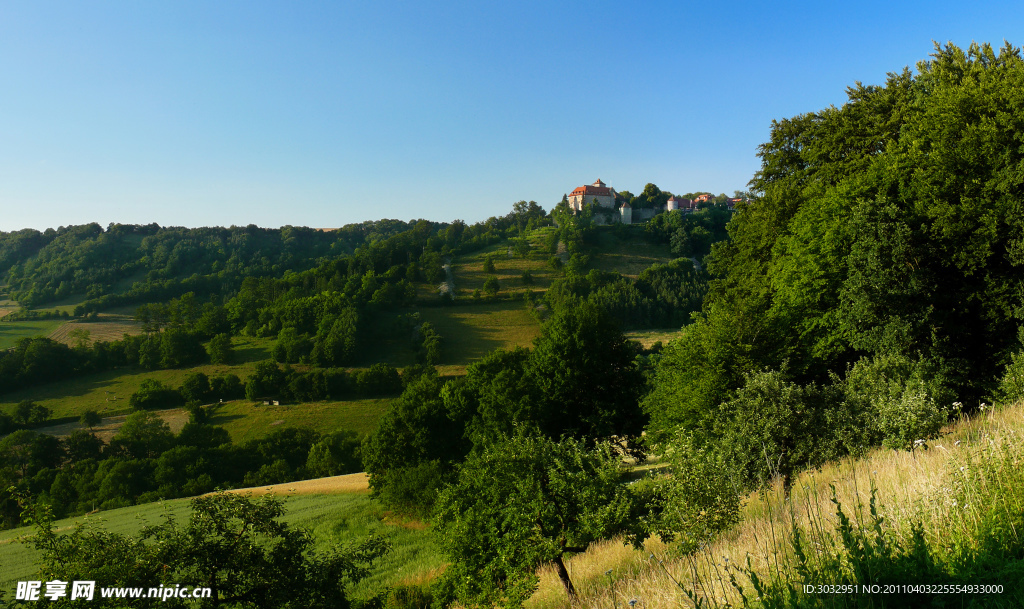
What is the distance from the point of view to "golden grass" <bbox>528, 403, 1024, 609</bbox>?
14.2 feet

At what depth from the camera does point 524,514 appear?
30.3 feet

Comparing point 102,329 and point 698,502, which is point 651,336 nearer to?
point 698,502

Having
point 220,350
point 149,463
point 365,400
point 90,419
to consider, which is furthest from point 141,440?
point 220,350

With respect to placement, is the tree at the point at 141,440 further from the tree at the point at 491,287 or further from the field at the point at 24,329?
the tree at the point at 491,287

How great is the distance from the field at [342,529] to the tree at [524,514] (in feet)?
10.2

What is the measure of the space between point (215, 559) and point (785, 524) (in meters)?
7.93

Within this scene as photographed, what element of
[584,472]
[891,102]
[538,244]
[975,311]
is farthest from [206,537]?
[538,244]

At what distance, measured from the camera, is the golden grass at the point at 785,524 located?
4332mm

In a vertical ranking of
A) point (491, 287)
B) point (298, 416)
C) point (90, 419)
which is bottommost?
point (298, 416)

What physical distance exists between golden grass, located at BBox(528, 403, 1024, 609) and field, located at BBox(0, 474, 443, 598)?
649 centimetres

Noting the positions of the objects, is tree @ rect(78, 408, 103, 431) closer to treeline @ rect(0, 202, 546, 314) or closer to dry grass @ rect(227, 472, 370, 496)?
dry grass @ rect(227, 472, 370, 496)

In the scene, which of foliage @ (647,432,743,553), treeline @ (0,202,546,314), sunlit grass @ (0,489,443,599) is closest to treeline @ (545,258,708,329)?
treeline @ (0,202,546,314)

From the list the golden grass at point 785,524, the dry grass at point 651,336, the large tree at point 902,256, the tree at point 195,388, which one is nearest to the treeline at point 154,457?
the tree at point 195,388

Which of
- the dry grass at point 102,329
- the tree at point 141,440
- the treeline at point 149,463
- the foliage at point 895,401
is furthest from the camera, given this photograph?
the dry grass at point 102,329
